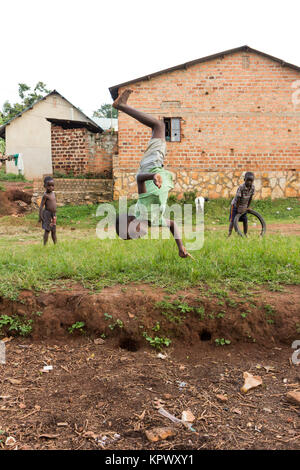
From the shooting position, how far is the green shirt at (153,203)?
4195 millimetres

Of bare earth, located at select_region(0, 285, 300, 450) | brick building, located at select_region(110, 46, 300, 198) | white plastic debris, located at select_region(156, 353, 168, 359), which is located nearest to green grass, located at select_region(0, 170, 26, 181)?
brick building, located at select_region(110, 46, 300, 198)

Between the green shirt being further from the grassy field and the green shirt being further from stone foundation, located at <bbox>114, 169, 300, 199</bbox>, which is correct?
stone foundation, located at <bbox>114, 169, 300, 199</bbox>

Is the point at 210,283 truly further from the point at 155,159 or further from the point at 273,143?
the point at 273,143

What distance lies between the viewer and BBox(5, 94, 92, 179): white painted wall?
74.1 ft

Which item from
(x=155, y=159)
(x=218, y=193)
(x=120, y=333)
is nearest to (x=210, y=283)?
(x=120, y=333)

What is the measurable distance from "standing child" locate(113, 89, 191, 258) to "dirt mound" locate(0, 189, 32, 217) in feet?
34.6

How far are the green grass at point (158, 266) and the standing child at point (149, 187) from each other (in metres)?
0.69

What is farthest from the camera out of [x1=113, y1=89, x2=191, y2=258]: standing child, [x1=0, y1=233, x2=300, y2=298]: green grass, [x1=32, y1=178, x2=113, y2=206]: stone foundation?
[x1=32, y1=178, x2=113, y2=206]: stone foundation

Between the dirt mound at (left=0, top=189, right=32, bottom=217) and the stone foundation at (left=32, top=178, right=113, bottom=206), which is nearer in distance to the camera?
the dirt mound at (left=0, top=189, right=32, bottom=217)

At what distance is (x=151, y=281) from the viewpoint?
4.46 metres

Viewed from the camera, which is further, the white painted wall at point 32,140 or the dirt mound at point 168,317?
the white painted wall at point 32,140

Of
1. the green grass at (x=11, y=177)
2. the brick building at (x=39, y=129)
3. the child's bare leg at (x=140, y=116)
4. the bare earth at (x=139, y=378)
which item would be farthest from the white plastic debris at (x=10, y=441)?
the green grass at (x=11, y=177)

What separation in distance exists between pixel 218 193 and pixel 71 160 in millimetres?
6747

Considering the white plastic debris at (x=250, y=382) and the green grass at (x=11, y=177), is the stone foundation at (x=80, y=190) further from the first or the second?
the white plastic debris at (x=250, y=382)
